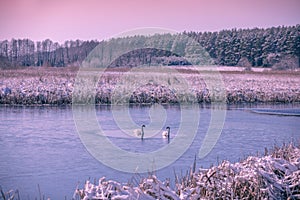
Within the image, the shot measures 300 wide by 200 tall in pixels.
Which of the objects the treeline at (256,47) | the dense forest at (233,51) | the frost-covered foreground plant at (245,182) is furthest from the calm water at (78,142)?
the treeline at (256,47)

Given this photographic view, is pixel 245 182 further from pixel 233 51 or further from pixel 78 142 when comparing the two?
pixel 233 51

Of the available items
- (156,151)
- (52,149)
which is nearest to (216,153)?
(156,151)

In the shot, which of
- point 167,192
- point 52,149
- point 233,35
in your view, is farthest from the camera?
point 233,35

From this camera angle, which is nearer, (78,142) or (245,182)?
(245,182)

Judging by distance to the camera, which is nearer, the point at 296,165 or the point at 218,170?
the point at 218,170

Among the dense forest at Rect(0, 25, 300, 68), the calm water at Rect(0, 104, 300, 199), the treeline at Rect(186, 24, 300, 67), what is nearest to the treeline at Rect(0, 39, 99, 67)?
the dense forest at Rect(0, 25, 300, 68)

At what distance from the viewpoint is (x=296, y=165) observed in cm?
559

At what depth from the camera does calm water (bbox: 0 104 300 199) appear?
641 centimetres

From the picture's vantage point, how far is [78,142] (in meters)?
9.06

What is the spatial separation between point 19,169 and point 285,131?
6521mm

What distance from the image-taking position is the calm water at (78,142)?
6.41 metres

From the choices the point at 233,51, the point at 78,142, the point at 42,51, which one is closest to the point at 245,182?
the point at 78,142

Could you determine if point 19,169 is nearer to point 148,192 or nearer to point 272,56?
point 148,192

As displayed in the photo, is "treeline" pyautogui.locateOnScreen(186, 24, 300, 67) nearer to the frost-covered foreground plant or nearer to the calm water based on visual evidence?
the calm water
